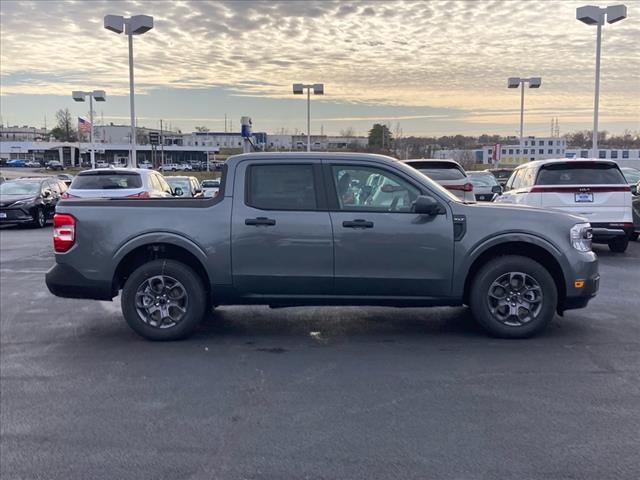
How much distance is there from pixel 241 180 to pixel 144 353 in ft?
6.43

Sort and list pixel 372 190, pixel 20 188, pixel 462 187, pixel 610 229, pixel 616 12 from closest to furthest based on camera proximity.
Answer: pixel 372 190 → pixel 610 229 → pixel 462 187 → pixel 20 188 → pixel 616 12

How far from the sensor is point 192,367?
5.74 m

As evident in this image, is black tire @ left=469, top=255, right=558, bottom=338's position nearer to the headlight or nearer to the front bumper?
the front bumper

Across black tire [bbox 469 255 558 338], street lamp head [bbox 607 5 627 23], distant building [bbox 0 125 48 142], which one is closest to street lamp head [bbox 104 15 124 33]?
street lamp head [bbox 607 5 627 23]

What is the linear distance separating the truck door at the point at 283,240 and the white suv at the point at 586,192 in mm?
6290

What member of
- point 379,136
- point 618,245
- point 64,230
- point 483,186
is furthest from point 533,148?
point 64,230

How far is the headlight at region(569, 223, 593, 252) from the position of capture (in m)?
6.48

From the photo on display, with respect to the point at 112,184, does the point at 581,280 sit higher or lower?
lower

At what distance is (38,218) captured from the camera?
19719mm

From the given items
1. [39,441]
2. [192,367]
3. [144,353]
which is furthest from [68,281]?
[39,441]

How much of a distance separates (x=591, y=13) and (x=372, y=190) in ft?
62.0

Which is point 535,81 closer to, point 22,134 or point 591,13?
point 591,13

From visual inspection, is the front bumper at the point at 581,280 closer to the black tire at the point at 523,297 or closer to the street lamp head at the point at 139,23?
the black tire at the point at 523,297

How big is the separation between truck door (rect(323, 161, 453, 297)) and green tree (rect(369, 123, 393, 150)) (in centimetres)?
3992
